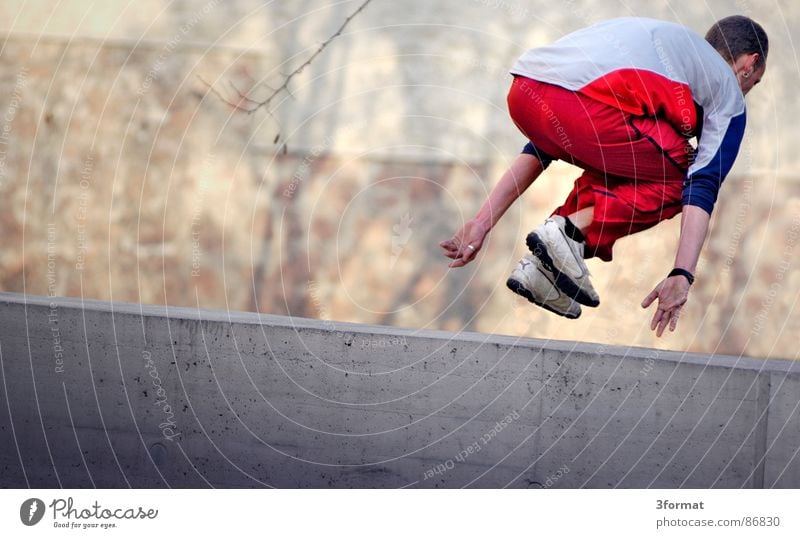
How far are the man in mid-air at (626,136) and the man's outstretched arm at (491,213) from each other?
0.26ft

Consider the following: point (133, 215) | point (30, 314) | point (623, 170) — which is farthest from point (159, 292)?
point (623, 170)

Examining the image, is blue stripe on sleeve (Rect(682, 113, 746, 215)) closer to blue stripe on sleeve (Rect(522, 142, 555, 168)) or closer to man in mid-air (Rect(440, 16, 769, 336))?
man in mid-air (Rect(440, 16, 769, 336))

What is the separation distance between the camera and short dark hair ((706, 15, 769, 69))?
289 cm

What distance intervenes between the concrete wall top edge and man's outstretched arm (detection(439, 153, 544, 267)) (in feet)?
1.64

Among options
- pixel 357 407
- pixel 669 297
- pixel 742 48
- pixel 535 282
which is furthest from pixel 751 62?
pixel 357 407

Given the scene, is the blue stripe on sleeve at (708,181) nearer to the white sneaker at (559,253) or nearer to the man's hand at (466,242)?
the white sneaker at (559,253)

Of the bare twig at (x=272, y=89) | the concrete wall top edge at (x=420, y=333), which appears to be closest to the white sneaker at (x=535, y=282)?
the concrete wall top edge at (x=420, y=333)

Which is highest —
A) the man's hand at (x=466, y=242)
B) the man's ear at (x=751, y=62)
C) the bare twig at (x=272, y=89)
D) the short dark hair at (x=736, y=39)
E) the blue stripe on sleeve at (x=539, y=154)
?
the bare twig at (x=272, y=89)

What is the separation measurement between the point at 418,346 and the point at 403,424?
25 cm

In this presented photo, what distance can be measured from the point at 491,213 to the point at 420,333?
63 cm

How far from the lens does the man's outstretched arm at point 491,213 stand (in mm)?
2898

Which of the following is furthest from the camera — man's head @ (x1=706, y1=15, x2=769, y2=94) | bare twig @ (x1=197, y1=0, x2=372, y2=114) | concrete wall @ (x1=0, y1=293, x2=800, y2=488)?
bare twig @ (x1=197, y1=0, x2=372, y2=114)

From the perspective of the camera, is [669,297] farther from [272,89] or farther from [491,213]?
[272,89]

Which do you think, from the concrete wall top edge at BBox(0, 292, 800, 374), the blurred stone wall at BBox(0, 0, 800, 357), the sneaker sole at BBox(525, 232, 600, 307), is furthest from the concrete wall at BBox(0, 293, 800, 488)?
the blurred stone wall at BBox(0, 0, 800, 357)
